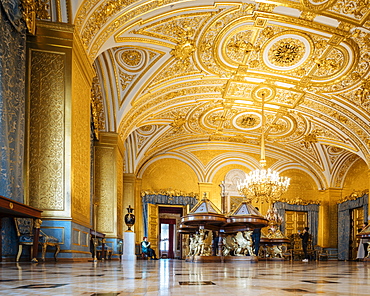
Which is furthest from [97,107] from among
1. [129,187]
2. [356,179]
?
[356,179]

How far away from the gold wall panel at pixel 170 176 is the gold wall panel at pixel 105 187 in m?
6.56

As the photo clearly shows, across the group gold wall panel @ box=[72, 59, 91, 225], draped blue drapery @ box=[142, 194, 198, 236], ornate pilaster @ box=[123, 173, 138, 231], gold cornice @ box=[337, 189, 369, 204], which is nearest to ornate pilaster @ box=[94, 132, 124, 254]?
gold wall panel @ box=[72, 59, 91, 225]

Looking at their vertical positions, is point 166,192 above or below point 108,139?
below

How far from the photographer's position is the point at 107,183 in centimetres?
1266

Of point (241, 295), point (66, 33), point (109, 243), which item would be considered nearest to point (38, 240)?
point (66, 33)

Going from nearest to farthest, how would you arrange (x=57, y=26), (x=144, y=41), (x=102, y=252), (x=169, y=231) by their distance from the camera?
1. (x=57, y=26)
2. (x=144, y=41)
3. (x=102, y=252)
4. (x=169, y=231)

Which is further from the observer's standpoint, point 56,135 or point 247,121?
point 247,121

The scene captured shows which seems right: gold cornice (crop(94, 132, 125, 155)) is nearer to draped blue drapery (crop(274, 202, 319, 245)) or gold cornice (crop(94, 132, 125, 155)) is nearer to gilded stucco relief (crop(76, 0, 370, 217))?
gilded stucco relief (crop(76, 0, 370, 217))

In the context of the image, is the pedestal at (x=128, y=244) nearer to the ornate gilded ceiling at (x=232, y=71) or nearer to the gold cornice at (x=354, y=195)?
the ornate gilded ceiling at (x=232, y=71)

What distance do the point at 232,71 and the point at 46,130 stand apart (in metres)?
7.16

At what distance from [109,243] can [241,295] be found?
11.2m

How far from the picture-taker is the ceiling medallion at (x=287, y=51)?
10.6 metres

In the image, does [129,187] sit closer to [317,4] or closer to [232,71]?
[232,71]

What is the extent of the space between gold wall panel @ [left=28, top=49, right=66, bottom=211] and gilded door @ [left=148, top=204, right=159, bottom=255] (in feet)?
40.7
